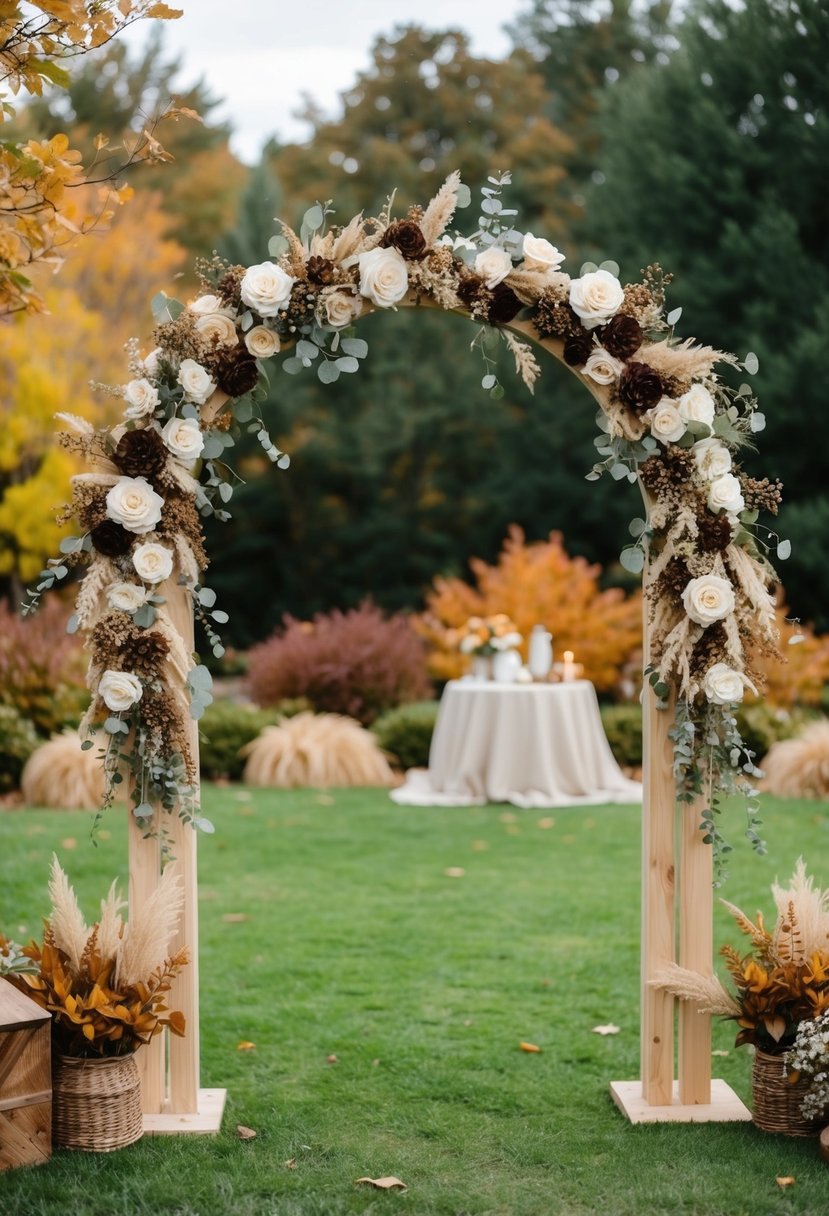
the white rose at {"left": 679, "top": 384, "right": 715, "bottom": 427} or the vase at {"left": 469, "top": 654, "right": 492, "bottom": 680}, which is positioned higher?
the white rose at {"left": 679, "top": 384, "right": 715, "bottom": 427}

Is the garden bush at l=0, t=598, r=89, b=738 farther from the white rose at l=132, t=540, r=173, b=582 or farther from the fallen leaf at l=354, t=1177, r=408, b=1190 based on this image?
the fallen leaf at l=354, t=1177, r=408, b=1190

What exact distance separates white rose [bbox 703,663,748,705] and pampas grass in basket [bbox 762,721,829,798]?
18.6ft

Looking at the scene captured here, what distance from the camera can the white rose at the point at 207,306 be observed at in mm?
3734

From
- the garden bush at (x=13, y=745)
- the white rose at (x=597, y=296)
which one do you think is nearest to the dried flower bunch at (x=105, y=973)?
the white rose at (x=597, y=296)

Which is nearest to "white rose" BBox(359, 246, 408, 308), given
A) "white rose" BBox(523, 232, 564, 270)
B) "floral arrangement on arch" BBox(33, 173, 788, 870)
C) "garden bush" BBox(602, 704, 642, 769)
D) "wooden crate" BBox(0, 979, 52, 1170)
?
"floral arrangement on arch" BBox(33, 173, 788, 870)

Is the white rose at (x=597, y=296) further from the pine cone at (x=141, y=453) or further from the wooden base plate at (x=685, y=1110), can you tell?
the wooden base plate at (x=685, y=1110)

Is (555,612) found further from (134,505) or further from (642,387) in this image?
(134,505)

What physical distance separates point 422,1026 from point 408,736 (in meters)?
5.84

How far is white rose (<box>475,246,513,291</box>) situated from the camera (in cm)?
375

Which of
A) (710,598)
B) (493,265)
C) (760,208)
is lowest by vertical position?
(710,598)

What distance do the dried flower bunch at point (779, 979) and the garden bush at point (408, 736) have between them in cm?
674

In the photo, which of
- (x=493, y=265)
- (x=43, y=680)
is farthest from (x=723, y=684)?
(x=43, y=680)

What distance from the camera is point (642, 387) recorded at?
147 inches

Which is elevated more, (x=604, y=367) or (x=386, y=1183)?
(x=604, y=367)
